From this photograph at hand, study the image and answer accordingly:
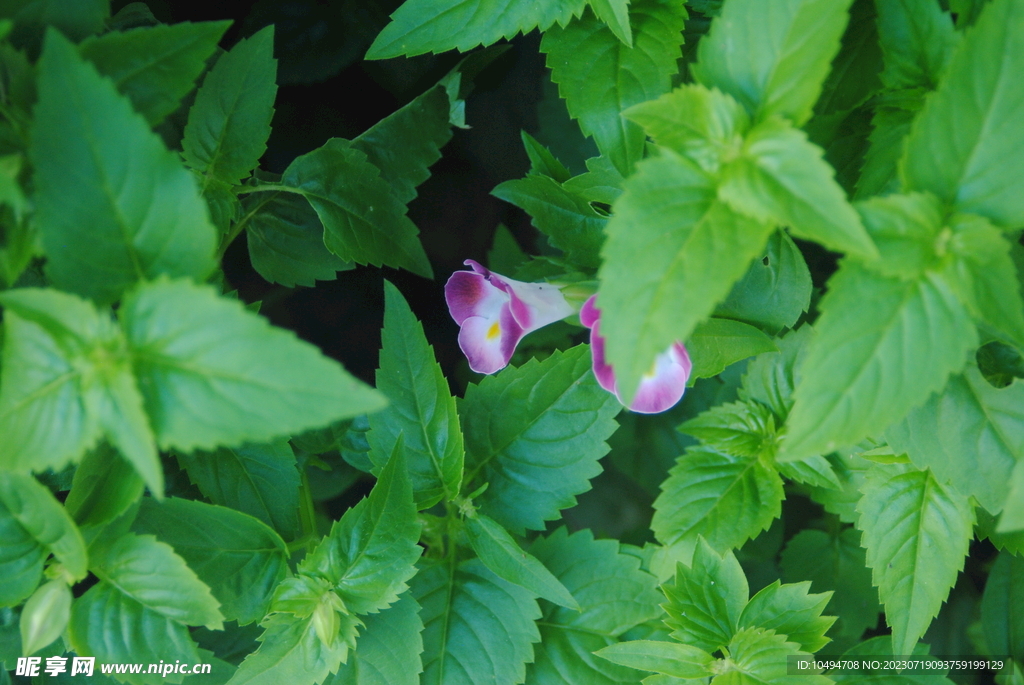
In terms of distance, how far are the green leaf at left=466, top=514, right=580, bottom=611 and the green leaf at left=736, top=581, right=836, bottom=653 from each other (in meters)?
0.22

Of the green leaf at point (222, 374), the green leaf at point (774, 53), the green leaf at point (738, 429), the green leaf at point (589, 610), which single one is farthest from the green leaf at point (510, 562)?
the green leaf at point (774, 53)

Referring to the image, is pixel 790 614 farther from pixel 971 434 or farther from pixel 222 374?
pixel 222 374

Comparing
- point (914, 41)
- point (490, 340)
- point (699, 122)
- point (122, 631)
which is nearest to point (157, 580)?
point (122, 631)

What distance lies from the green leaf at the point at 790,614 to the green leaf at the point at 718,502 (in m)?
0.07

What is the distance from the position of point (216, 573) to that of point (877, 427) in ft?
2.10

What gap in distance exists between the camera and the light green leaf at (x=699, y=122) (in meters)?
0.54

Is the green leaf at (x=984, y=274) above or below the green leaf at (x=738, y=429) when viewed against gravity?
above

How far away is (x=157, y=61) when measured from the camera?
1.80ft

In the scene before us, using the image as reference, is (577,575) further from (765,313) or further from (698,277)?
(698,277)

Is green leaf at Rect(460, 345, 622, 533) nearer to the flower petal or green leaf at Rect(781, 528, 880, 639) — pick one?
the flower petal

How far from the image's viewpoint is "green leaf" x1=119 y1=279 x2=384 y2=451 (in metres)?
0.45

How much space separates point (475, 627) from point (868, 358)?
1.75ft

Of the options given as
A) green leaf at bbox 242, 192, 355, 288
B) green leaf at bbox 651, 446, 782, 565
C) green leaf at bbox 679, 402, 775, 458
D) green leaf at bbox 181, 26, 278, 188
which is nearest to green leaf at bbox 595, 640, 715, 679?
green leaf at bbox 651, 446, 782, 565

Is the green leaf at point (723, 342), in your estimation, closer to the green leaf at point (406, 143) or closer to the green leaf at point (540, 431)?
the green leaf at point (540, 431)
